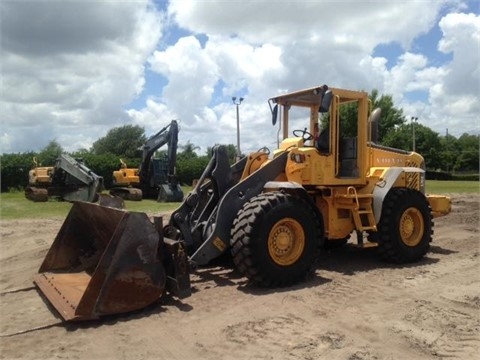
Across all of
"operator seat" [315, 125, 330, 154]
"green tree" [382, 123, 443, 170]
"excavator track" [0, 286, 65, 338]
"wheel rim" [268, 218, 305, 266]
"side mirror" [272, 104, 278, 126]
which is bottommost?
"excavator track" [0, 286, 65, 338]

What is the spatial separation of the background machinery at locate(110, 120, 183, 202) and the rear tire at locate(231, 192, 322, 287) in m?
15.0

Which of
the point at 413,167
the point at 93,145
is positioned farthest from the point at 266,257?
the point at 93,145

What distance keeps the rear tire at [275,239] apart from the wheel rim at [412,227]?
1.99 meters

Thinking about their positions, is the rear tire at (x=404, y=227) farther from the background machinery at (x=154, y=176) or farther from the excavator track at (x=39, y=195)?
the excavator track at (x=39, y=195)

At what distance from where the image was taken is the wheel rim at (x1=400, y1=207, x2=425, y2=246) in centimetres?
840

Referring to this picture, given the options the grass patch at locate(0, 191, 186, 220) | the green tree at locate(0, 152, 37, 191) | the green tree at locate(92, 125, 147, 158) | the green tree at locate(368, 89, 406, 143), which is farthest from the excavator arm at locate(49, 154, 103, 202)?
the green tree at locate(92, 125, 147, 158)

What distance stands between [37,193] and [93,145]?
175ft

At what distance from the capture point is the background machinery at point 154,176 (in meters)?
21.5

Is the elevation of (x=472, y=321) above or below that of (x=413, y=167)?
below

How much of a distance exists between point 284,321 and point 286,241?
62.9 inches

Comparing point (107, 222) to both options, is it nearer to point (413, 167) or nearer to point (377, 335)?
point (377, 335)

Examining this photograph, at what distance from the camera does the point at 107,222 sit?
667 centimetres

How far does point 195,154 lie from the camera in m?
63.1

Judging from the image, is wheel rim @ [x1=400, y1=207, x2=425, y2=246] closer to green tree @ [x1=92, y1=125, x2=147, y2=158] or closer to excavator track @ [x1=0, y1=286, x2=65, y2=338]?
excavator track @ [x1=0, y1=286, x2=65, y2=338]
